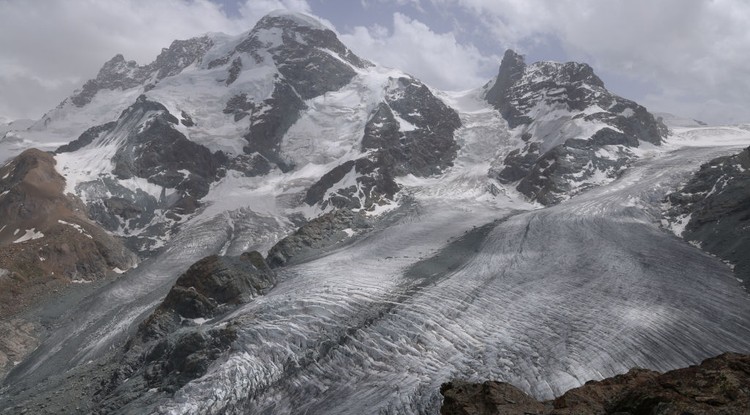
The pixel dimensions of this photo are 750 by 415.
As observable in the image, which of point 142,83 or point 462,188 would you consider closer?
point 462,188

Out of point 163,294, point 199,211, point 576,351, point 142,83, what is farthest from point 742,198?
point 142,83

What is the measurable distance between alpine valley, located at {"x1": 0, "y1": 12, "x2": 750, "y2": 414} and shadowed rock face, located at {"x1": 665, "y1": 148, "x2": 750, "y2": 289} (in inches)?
9.7

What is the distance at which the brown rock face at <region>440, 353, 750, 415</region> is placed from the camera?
9.88 meters

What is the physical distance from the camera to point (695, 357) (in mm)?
22016

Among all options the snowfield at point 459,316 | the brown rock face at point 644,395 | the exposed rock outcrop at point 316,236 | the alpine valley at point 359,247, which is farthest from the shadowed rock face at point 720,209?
the exposed rock outcrop at point 316,236

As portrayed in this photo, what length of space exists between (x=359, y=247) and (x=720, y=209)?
Answer: 28231 mm

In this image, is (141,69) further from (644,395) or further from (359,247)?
(644,395)

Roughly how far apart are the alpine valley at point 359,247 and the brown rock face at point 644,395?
5184 mm

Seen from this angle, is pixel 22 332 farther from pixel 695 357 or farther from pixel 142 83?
pixel 142 83

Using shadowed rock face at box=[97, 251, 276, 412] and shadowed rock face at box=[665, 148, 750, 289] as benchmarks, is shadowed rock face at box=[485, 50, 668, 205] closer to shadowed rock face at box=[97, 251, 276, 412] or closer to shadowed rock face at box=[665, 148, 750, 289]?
shadowed rock face at box=[665, 148, 750, 289]

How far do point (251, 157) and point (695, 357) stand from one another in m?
87.3

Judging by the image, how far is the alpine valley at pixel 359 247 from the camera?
23.2 m

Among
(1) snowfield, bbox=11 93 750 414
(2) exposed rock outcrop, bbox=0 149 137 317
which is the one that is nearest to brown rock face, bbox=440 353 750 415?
(1) snowfield, bbox=11 93 750 414

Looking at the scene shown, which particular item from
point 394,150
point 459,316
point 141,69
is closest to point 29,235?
point 394,150
